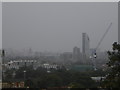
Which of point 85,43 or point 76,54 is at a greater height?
point 85,43

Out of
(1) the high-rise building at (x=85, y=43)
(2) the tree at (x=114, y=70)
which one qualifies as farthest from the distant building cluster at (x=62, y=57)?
(2) the tree at (x=114, y=70)

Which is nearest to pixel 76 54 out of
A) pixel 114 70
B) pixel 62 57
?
pixel 62 57

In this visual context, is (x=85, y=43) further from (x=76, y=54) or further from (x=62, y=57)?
(x=62, y=57)

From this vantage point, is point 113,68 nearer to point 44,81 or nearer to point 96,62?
point 44,81

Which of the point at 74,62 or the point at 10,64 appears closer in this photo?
the point at 10,64

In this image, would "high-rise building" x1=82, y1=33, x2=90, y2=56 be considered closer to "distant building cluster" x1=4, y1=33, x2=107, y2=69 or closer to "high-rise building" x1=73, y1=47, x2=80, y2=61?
"distant building cluster" x1=4, y1=33, x2=107, y2=69

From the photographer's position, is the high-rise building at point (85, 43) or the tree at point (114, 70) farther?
the high-rise building at point (85, 43)

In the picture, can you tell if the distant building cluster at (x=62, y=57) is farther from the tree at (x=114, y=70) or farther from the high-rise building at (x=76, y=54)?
the tree at (x=114, y=70)

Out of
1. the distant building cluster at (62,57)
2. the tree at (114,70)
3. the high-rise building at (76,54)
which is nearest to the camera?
the tree at (114,70)

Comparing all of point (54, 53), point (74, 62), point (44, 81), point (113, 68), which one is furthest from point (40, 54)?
point (113, 68)

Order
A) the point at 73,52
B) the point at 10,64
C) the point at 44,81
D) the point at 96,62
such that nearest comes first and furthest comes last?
1. the point at 44,81
2. the point at 10,64
3. the point at 96,62
4. the point at 73,52

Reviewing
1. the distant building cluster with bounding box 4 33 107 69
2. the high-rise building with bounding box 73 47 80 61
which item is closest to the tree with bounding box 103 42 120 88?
the distant building cluster with bounding box 4 33 107 69
